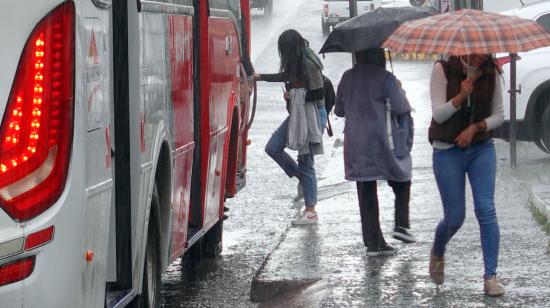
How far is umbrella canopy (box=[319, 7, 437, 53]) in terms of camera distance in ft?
29.8

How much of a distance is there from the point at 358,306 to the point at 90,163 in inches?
130

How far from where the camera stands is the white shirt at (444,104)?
7.58 m

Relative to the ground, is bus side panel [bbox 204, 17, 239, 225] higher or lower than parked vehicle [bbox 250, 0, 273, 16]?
lower

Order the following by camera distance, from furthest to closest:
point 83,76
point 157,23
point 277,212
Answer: point 277,212, point 157,23, point 83,76

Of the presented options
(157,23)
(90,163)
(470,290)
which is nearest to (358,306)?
(470,290)

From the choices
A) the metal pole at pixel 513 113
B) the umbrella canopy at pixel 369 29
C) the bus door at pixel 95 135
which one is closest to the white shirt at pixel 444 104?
the umbrella canopy at pixel 369 29

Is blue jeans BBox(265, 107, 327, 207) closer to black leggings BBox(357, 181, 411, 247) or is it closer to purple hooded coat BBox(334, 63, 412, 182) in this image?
black leggings BBox(357, 181, 411, 247)

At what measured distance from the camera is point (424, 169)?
47.3ft

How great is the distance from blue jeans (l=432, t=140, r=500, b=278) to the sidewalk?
0.39 metres

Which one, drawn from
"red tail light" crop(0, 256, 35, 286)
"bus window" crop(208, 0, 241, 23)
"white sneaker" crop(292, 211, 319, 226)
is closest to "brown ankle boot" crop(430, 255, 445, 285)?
"bus window" crop(208, 0, 241, 23)

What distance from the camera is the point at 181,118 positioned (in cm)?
738

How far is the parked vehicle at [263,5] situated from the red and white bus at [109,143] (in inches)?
1404

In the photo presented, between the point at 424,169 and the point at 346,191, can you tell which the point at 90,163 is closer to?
the point at 346,191

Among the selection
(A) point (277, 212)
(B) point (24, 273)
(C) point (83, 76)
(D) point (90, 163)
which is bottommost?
(A) point (277, 212)
